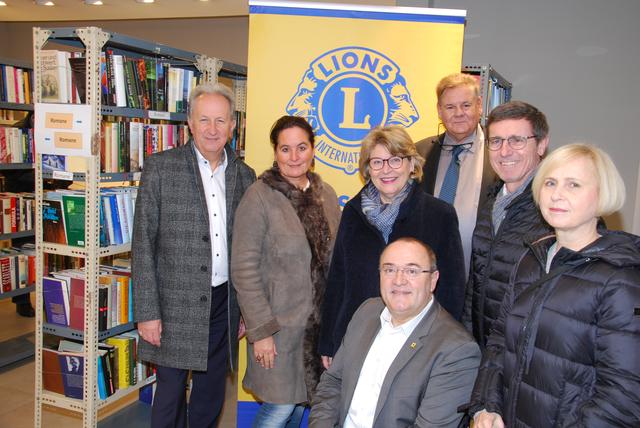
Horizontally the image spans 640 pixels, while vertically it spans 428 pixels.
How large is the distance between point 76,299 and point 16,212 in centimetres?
248

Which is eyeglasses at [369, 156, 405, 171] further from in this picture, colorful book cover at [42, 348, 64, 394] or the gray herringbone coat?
colorful book cover at [42, 348, 64, 394]

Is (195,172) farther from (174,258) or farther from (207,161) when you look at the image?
(174,258)

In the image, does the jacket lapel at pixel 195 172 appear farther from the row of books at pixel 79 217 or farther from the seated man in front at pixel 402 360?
the seated man in front at pixel 402 360

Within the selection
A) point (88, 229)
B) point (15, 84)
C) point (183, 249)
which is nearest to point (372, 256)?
point (183, 249)

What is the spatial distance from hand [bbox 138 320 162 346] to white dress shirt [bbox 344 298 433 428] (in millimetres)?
1045

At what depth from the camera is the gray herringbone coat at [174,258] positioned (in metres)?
2.46

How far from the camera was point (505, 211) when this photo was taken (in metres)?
2.01

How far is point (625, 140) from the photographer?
5.18m

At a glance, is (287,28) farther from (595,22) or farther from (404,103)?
Result: (595,22)

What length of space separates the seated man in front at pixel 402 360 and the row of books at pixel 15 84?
450 cm

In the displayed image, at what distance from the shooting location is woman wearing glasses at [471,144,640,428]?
1334 millimetres

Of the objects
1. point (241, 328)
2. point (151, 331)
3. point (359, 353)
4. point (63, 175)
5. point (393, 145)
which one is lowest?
point (241, 328)

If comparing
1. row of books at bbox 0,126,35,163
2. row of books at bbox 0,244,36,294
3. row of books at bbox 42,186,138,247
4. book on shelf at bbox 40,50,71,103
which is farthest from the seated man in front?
row of books at bbox 0,126,35,163

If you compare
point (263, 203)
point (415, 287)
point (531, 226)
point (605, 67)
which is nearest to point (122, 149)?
point (263, 203)
